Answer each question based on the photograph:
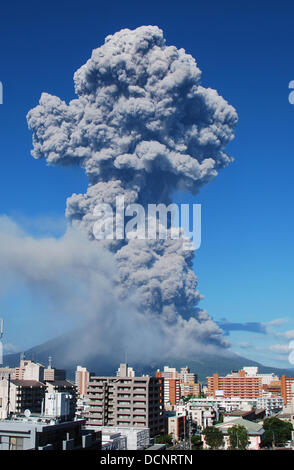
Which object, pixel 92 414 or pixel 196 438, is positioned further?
pixel 92 414

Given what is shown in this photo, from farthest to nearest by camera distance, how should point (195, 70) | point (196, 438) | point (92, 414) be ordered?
point (195, 70) < point (92, 414) < point (196, 438)

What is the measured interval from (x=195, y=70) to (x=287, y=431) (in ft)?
165

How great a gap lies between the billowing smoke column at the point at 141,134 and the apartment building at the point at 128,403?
1223 inches

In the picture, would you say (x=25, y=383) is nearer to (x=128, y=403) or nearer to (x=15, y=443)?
(x=128, y=403)

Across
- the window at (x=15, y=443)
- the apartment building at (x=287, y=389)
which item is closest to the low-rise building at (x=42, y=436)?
the window at (x=15, y=443)

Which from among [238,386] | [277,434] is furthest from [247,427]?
[238,386]

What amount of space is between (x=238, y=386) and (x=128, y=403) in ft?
188

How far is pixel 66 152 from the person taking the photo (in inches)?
3204

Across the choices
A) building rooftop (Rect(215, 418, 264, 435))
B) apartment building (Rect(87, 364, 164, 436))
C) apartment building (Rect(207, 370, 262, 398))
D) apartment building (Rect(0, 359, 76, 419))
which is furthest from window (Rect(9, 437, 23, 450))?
apartment building (Rect(207, 370, 262, 398))

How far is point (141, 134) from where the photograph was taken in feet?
255

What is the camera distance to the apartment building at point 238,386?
318 ft

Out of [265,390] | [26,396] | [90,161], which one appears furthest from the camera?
[265,390]

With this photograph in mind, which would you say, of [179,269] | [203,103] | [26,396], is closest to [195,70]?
[203,103]
